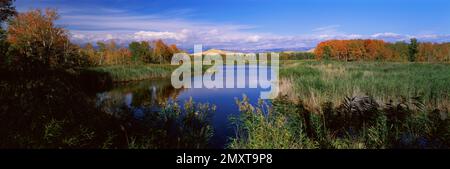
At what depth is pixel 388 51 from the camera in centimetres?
8800

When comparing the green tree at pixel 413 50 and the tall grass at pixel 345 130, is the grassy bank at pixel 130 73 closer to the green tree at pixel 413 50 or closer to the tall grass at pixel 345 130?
the tall grass at pixel 345 130

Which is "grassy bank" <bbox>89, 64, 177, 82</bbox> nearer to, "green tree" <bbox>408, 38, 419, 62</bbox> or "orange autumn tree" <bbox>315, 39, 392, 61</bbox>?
"green tree" <bbox>408, 38, 419, 62</bbox>

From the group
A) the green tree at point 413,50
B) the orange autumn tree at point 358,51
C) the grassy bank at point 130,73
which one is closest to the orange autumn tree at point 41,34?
the grassy bank at point 130,73

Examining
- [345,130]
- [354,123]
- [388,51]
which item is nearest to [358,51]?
[388,51]

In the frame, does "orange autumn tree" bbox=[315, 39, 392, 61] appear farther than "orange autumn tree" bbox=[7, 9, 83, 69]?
Yes

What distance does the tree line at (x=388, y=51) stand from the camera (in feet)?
258

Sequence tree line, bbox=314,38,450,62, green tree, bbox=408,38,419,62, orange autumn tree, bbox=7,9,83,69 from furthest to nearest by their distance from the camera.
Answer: tree line, bbox=314,38,450,62
green tree, bbox=408,38,419,62
orange autumn tree, bbox=7,9,83,69

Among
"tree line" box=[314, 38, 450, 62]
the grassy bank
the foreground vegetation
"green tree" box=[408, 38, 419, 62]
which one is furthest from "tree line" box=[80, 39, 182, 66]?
"green tree" box=[408, 38, 419, 62]

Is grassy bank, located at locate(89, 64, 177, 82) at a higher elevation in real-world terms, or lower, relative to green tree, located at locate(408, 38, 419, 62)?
lower

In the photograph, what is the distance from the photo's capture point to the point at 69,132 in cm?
586

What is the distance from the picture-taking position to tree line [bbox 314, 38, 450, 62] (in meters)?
78.8

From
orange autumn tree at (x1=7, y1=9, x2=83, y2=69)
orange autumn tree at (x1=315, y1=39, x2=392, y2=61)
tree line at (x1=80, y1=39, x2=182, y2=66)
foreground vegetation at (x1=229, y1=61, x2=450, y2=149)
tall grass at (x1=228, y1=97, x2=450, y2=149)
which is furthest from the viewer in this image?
orange autumn tree at (x1=315, y1=39, x2=392, y2=61)

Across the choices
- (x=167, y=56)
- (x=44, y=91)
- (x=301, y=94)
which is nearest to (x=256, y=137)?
(x=44, y=91)
